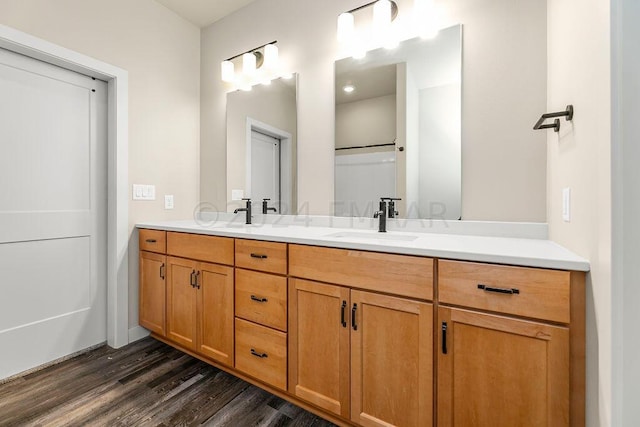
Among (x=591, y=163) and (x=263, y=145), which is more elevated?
(x=263, y=145)

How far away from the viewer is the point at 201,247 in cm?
179

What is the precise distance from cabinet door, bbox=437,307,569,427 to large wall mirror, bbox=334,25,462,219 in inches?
29.2

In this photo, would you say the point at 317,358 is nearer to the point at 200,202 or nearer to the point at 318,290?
the point at 318,290

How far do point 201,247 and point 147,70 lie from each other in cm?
152

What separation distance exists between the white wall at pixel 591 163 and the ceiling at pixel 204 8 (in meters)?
2.19

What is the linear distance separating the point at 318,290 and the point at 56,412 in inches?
55.9

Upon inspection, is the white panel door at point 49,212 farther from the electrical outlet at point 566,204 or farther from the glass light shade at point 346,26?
the electrical outlet at point 566,204

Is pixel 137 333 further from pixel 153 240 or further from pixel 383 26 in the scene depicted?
pixel 383 26

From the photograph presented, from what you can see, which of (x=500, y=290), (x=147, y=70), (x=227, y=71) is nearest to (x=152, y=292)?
(x=147, y=70)

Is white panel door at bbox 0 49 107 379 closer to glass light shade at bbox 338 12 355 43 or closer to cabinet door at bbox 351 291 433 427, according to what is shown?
glass light shade at bbox 338 12 355 43

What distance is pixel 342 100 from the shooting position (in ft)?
6.34

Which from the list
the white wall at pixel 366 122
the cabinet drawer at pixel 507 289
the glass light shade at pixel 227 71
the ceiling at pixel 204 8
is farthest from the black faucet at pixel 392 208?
the ceiling at pixel 204 8

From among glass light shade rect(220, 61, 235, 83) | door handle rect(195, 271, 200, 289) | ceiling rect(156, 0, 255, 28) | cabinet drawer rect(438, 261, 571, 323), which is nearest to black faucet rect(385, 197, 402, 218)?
cabinet drawer rect(438, 261, 571, 323)

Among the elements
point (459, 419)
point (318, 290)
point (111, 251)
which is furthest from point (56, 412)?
point (459, 419)
